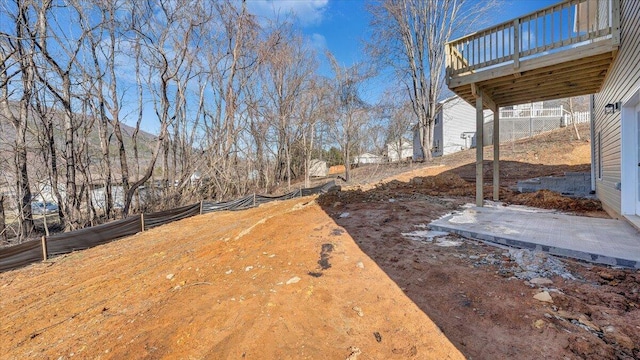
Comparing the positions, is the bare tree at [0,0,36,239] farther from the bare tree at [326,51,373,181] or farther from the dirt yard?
the bare tree at [326,51,373,181]

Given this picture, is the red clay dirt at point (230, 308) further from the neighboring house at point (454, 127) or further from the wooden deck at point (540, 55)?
the neighboring house at point (454, 127)

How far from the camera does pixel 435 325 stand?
2.05 m

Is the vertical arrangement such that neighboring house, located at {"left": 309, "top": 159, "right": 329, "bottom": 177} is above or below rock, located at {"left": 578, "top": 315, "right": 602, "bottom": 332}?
above

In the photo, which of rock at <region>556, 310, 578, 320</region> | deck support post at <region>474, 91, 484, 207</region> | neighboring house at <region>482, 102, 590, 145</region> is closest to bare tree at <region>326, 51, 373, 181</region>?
neighboring house at <region>482, 102, 590, 145</region>

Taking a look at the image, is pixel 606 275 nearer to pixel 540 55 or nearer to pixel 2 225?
pixel 540 55

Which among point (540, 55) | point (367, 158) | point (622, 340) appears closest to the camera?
point (622, 340)

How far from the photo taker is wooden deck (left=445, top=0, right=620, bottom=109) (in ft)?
14.2

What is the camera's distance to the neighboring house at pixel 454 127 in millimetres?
21578

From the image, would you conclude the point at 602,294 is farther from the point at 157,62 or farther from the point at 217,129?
the point at 217,129

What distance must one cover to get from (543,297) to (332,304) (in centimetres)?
172

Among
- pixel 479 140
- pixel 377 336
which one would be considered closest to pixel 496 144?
pixel 479 140

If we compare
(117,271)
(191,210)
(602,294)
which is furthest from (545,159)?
(117,271)

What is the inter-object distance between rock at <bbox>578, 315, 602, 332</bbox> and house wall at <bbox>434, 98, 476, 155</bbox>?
21374 millimetres

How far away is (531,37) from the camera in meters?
4.71
